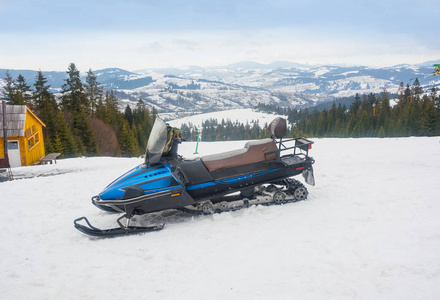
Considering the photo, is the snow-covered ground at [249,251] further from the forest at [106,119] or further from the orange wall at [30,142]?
the orange wall at [30,142]

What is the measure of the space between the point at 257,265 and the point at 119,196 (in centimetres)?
299

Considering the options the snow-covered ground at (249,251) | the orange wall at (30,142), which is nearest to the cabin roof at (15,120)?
the orange wall at (30,142)

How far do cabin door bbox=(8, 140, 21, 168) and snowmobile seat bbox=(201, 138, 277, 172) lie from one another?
745 inches

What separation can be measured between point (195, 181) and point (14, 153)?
19203mm

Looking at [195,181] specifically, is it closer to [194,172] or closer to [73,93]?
[194,172]

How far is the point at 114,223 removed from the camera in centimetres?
605

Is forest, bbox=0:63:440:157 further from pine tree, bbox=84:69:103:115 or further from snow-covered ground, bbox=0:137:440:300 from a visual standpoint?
snow-covered ground, bbox=0:137:440:300

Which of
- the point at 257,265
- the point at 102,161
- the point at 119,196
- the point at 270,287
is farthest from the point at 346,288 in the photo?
the point at 102,161

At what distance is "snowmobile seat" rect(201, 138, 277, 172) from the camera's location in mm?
6227

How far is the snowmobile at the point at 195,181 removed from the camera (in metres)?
5.61

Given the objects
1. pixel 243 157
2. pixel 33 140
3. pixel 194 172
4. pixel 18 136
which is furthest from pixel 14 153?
pixel 243 157

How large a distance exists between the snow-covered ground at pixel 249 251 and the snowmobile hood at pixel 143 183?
795 millimetres

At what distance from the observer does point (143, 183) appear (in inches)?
223

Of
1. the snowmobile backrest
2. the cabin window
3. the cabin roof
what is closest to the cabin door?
the cabin roof
